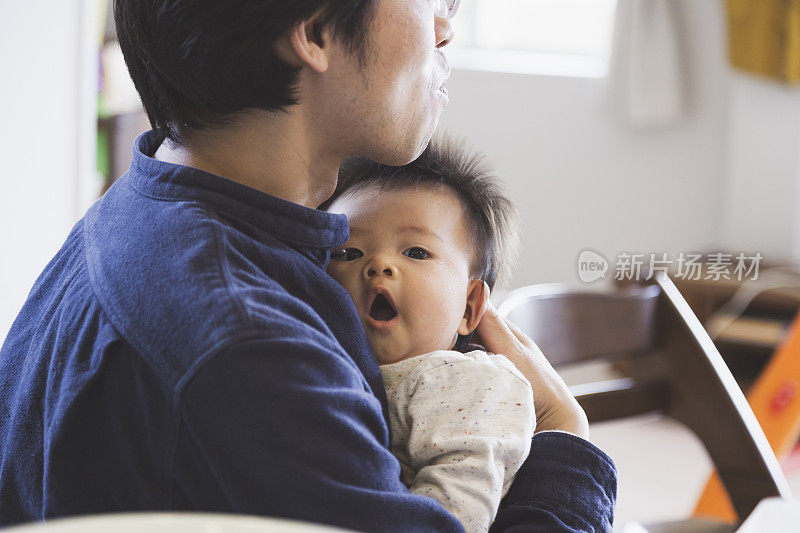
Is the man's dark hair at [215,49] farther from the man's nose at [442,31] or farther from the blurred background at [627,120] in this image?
the blurred background at [627,120]

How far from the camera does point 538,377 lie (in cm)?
90

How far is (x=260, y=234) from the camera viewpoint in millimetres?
703

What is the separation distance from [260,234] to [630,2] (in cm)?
393

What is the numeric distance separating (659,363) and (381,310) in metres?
0.57

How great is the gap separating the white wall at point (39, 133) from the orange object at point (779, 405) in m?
1.59


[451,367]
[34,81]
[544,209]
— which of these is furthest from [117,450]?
[544,209]

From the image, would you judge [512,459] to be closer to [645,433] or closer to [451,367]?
[451,367]

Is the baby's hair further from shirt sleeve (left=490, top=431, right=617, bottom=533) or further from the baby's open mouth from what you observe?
shirt sleeve (left=490, top=431, right=617, bottom=533)

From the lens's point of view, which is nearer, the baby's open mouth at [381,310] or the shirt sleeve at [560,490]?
the shirt sleeve at [560,490]

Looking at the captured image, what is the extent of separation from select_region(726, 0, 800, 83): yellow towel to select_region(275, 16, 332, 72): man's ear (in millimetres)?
3606

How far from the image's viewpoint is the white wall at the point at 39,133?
192 centimetres

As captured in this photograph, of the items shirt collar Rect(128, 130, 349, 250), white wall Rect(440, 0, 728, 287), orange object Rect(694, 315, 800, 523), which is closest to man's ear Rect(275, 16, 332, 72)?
shirt collar Rect(128, 130, 349, 250)

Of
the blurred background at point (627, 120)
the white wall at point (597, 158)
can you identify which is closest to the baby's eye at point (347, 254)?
the blurred background at point (627, 120)

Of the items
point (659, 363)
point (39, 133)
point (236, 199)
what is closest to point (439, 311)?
point (236, 199)
